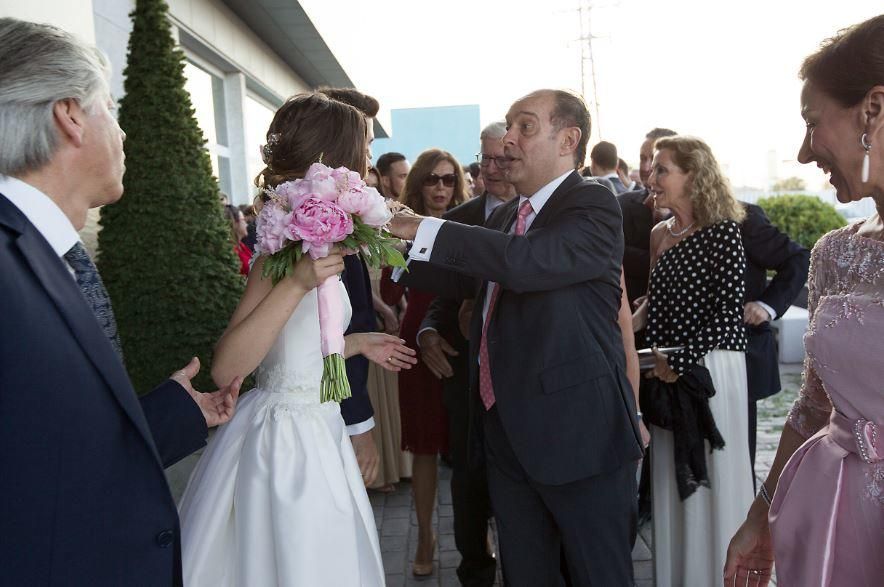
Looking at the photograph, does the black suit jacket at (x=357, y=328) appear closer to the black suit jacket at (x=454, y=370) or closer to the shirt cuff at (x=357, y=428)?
the shirt cuff at (x=357, y=428)

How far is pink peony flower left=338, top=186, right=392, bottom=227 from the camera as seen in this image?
2127 millimetres

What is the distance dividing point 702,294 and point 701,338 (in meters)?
0.22

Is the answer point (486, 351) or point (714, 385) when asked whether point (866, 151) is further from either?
point (714, 385)

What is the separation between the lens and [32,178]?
154cm

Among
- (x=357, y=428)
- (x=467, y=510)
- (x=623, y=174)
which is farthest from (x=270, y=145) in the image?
(x=623, y=174)

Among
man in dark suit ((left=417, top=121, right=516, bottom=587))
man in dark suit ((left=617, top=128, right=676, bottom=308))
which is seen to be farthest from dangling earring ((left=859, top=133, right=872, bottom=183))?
man in dark suit ((left=617, top=128, right=676, bottom=308))

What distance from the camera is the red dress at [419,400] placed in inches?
177

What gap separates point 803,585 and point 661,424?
6.00ft

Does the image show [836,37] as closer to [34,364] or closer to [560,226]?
[560,226]

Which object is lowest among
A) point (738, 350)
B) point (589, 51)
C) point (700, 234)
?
point (738, 350)

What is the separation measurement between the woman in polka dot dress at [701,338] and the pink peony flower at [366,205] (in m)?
1.95

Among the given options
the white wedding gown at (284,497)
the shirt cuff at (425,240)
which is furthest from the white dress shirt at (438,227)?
the white wedding gown at (284,497)

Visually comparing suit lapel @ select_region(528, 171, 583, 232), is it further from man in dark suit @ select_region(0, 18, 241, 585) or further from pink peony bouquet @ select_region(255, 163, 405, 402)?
man in dark suit @ select_region(0, 18, 241, 585)

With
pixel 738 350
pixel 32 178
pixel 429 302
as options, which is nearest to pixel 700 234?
pixel 738 350
